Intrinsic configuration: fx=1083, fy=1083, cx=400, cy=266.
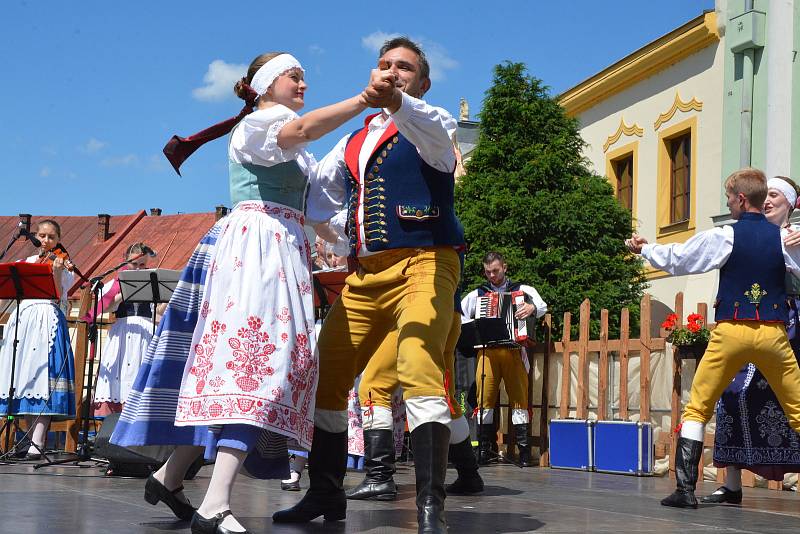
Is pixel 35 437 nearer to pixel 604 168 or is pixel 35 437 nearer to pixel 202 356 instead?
pixel 202 356

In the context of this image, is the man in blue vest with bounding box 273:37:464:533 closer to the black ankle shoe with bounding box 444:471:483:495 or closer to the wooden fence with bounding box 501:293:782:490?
the black ankle shoe with bounding box 444:471:483:495

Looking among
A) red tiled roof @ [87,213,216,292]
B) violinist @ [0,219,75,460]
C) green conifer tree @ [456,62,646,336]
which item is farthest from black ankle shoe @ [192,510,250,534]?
red tiled roof @ [87,213,216,292]

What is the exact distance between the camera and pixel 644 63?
2162 centimetres

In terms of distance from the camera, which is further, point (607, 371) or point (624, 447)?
point (607, 371)

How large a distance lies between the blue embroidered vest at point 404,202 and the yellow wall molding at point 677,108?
16.7 meters

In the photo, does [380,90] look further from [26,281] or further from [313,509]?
[26,281]

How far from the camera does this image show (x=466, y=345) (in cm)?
1116

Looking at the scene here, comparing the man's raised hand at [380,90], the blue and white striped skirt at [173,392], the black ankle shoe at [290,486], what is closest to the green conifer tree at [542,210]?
the black ankle shoe at [290,486]

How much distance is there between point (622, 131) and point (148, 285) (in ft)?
52.1

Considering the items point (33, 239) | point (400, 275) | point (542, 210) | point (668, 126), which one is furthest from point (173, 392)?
point (668, 126)

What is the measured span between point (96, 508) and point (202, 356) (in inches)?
57.3

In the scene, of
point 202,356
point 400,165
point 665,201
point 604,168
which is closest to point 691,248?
point 400,165

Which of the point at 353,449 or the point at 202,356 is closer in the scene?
the point at 202,356

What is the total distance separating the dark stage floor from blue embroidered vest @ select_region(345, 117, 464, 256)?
1211 mm
